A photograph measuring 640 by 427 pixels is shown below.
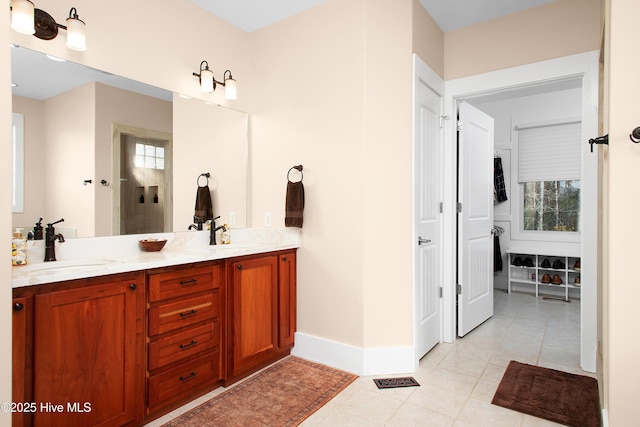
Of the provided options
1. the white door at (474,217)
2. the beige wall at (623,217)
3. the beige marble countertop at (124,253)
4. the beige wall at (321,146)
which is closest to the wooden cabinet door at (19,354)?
the beige marble countertop at (124,253)

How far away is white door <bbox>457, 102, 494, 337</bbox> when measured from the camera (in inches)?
127

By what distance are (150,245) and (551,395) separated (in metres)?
2.69

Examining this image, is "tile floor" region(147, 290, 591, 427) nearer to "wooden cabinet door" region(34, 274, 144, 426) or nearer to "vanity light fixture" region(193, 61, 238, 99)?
"wooden cabinet door" region(34, 274, 144, 426)

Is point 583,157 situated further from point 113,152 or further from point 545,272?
point 113,152

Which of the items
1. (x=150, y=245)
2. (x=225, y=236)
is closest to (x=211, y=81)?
(x=225, y=236)

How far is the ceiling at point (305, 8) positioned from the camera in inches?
108

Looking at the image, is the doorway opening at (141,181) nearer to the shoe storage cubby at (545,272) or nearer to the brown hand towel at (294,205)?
the brown hand towel at (294,205)

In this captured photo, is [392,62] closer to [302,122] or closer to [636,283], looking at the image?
[302,122]

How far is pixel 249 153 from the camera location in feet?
10.4

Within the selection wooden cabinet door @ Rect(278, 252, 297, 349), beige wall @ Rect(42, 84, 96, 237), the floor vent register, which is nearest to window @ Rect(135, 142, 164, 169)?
beige wall @ Rect(42, 84, 96, 237)

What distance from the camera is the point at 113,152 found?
7.50 feet

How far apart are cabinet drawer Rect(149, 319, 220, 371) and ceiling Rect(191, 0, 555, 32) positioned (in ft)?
7.53

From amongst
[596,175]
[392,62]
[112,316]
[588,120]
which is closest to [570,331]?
[596,175]

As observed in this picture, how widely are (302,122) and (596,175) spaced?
2131 mm
